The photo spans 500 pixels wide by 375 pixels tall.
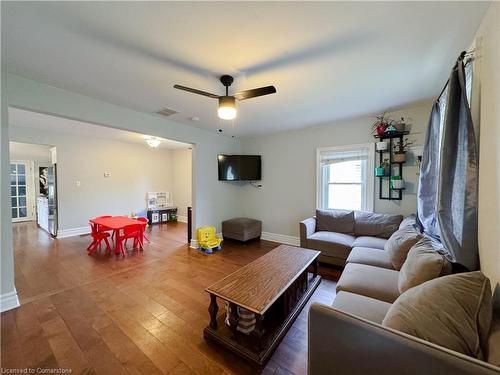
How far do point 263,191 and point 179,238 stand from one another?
7.75 ft

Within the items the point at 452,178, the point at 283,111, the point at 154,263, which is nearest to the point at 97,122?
the point at 154,263

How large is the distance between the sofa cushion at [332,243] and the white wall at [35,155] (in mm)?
6956

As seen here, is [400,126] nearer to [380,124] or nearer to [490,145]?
[380,124]

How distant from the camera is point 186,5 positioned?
1.30 m

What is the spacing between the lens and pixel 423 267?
1.43m

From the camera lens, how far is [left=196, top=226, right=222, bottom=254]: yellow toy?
3.87 meters

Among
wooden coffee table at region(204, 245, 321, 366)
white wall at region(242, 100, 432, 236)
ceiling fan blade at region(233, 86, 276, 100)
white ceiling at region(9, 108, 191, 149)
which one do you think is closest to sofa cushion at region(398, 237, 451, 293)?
wooden coffee table at region(204, 245, 321, 366)

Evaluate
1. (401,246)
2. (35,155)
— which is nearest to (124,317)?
(401,246)

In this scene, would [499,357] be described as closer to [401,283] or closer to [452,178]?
[401,283]

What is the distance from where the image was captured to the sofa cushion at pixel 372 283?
1650 mm

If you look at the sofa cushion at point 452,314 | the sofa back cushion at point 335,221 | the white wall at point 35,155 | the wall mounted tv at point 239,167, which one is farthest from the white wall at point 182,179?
the sofa cushion at point 452,314

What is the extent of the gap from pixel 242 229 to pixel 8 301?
3318mm

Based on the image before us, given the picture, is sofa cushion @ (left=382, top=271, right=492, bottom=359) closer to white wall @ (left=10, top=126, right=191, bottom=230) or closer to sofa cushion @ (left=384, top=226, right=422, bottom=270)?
sofa cushion @ (left=384, top=226, right=422, bottom=270)

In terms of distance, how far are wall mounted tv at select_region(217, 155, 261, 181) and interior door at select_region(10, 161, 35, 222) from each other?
6908 millimetres
